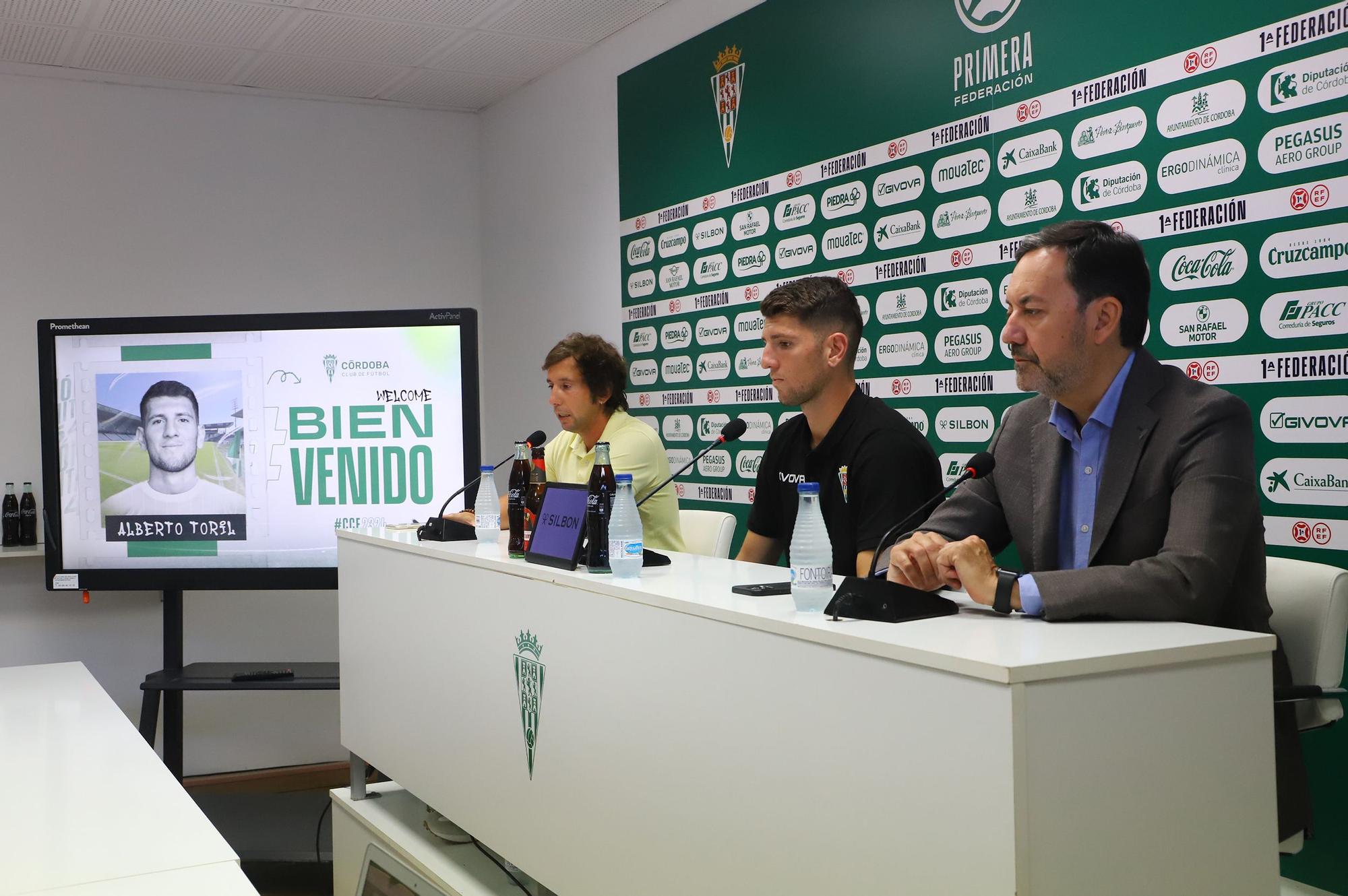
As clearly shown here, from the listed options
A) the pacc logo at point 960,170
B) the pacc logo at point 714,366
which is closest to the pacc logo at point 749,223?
the pacc logo at point 714,366

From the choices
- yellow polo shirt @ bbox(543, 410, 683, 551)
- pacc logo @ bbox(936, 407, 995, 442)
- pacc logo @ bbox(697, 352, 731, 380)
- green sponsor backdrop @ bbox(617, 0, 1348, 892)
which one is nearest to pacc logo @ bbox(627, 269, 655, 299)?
green sponsor backdrop @ bbox(617, 0, 1348, 892)

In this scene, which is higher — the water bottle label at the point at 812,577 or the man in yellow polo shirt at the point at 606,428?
the man in yellow polo shirt at the point at 606,428

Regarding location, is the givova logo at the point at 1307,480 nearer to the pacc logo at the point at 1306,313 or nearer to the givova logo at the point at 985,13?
the pacc logo at the point at 1306,313

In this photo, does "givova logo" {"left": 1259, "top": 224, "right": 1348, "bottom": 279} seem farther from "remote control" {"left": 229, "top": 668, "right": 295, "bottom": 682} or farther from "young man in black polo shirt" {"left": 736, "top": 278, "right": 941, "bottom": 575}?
"remote control" {"left": 229, "top": 668, "right": 295, "bottom": 682}

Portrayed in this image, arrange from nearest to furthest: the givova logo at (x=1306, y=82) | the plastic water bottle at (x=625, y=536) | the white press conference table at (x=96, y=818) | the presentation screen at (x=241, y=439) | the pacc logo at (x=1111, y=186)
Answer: the white press conference table at (x=96, y=818)
the plastic water bottle at (x=625, y=536)
the givova logo at (x=1306, y=82)
the pacc logo at (x=1111, y=186)
the presentation screen at (x=241, y=439)

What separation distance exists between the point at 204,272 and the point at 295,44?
1070 mm

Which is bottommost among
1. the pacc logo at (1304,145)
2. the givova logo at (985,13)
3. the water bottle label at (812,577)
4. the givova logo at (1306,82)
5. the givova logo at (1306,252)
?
the water bottle label at (812,577)

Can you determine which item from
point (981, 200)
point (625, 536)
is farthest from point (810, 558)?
point (981, 200)

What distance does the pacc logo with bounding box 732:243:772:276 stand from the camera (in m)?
3.82

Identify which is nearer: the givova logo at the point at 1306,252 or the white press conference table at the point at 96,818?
the white press conference table at the point at 96,818

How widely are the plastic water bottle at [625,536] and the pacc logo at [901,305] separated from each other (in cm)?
151

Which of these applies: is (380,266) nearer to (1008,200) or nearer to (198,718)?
(198,718)

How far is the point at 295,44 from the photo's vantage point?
448cm

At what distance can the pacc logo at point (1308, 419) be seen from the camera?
Answer: 223 cm
